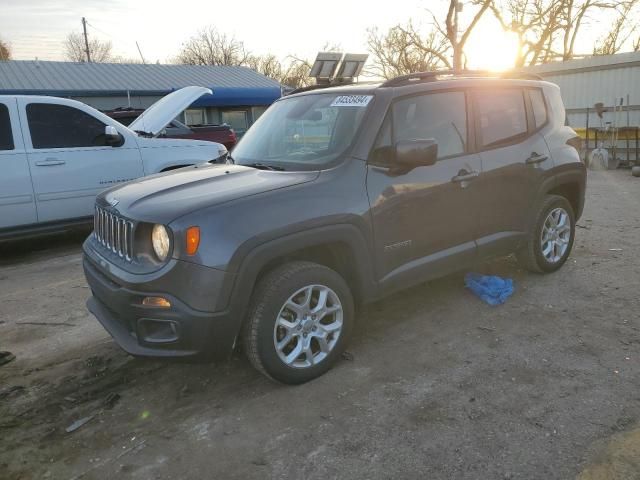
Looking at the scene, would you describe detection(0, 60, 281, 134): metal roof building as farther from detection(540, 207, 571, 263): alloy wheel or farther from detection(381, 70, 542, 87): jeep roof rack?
detection(540, 207, 571, 263): alloy wheel

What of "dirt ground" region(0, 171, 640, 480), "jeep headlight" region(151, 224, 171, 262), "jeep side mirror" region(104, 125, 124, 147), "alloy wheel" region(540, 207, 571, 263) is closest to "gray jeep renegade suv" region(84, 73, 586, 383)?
"jeep headlight" region(151, 224, 171, 262)

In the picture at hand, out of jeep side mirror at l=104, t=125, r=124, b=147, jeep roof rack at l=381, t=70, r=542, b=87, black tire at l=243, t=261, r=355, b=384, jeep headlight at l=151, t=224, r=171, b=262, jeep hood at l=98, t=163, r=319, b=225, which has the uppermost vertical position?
jeep roof rack at l=381, t=70, r=542, b=87

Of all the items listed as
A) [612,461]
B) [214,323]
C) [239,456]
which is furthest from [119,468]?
[612,461]

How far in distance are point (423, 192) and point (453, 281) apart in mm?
1620

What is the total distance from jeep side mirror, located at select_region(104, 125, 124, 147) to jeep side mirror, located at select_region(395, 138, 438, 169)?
4.56 meters

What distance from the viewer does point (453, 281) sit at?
508 centimetres

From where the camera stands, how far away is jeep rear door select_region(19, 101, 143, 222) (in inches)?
254

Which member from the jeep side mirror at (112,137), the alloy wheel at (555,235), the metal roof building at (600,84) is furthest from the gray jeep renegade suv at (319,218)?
the metal roof building at (600,84)

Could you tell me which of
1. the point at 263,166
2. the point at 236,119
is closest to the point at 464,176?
the point at 263,166

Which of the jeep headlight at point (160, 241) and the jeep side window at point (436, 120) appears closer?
the jeep headlight at point (160, 241)

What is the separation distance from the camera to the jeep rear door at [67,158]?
6461mm

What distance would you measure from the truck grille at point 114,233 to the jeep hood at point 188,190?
0.06 meters

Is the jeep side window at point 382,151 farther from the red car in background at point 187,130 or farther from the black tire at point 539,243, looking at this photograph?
the red car in background at point 187,130

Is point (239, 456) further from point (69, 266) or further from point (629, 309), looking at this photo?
point (69, 266)
